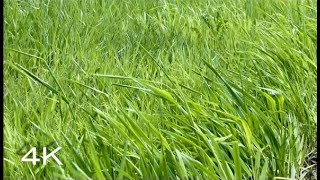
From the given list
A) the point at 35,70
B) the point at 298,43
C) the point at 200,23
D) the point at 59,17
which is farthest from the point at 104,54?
the point at 298,43

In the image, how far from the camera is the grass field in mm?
1309

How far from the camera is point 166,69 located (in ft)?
5.72

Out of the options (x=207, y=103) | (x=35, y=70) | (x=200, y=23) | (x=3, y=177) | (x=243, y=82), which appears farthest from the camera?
(x=200, y=23)

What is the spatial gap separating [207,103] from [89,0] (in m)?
0.89

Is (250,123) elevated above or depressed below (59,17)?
below

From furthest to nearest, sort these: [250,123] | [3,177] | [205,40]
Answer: [205,40]
[250,123]
[3,177]

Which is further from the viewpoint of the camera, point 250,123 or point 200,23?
point 200,23

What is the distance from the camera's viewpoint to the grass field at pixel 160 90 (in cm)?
131

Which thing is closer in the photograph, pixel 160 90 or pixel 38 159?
pixel 38 159

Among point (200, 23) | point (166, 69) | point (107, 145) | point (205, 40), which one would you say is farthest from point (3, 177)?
point (200, 23)

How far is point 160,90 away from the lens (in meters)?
1.43

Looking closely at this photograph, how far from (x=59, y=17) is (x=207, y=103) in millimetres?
719

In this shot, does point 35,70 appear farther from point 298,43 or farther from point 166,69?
point 298,43

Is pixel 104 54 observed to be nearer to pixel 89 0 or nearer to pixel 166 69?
pixel 166 69
